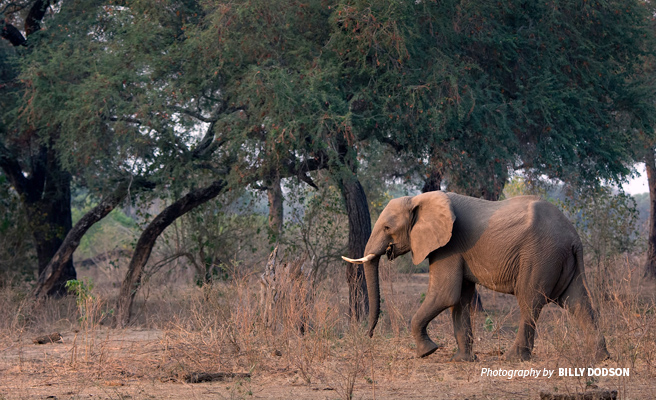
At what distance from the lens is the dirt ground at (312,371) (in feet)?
21.8

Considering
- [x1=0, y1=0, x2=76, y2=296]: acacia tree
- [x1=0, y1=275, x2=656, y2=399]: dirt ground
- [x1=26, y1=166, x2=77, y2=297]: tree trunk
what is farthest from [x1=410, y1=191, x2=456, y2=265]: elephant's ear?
[x1=26, y1=166, x2=77, y2=297]: tree trunk

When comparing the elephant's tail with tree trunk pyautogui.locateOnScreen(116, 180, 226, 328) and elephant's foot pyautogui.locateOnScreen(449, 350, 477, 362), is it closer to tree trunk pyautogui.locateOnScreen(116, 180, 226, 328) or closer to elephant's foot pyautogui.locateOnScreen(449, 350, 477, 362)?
elephant's foot pyautogui.locateOnScreen(449, 350, 477, 362)

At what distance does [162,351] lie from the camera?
30.2 feet

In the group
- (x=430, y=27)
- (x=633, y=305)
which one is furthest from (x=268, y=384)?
(x=430, y=27)

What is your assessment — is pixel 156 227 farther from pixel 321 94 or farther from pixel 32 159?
pixel 321 94

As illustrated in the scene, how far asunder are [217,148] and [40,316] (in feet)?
15.7

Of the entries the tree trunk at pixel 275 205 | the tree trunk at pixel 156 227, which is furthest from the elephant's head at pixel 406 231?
the tree trunk at pixel 156 227

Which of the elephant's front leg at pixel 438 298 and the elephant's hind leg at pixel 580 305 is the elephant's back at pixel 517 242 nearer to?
the elephant's front leg at pixel 438 298

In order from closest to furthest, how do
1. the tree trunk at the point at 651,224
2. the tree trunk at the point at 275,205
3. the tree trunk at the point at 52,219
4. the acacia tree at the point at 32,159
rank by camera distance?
1. the tree trunk at the point at 275,205
2. the acacia tree at the point at 32,159
3. the tree trunk at the point at 52,219
4. the tree trunk at the point at 651,224

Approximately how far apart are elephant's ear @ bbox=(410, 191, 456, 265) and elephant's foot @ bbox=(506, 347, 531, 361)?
1392 mm

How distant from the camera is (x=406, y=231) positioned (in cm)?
879

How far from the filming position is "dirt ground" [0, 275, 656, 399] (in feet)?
21.8

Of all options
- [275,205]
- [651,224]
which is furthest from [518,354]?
[651,224]

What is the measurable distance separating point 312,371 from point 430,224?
7.20ft
